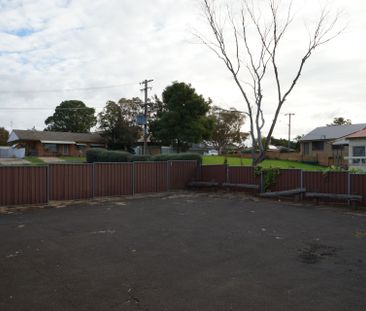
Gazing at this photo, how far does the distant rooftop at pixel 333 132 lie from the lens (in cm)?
4094

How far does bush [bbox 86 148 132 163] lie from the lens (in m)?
27.2

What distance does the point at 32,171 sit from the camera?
573 inches

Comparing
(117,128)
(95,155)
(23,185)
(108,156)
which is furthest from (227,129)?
(23,185)

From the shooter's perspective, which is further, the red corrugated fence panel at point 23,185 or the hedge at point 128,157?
the hedge at point 128,157

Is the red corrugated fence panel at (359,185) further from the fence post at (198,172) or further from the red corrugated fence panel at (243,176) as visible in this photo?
the fence post at (198,172)

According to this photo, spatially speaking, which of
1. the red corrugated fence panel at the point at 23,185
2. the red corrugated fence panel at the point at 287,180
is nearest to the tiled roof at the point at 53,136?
the red corrugated fence panel at the point at 23,185

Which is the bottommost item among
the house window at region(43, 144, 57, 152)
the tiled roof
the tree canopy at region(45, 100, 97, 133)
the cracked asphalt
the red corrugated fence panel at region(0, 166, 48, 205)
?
the cracked asphalt

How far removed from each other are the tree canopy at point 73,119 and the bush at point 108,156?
49438mm

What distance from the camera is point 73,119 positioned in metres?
80.4

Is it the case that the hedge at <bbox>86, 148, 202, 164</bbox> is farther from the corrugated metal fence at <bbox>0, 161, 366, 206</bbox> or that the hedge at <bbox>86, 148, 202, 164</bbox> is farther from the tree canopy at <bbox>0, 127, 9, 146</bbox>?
the tree canopy at <bbox>0, 127, 9, 146</bbox>

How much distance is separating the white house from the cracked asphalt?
1148 centimetres

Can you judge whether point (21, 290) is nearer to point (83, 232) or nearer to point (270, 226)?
point (83, 232)

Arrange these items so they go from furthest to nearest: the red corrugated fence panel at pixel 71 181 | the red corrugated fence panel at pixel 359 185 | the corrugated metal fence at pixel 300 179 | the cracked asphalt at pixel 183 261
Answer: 1. the red corrugated fence panel at pixel 71 181
2. the corrugated metal fence at pixel 300 179
3. the red corrugated fence panel at pixel 359 185
4. the cracked asphalt at pixel 183 261

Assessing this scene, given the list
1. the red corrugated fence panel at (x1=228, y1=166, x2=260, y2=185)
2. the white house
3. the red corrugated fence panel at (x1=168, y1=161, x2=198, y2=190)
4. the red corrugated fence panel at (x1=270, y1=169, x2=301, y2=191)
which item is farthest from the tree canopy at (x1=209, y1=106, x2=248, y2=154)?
the red corrugated fence panel at (x1=270, y1=169, x2=301, y2=191)
